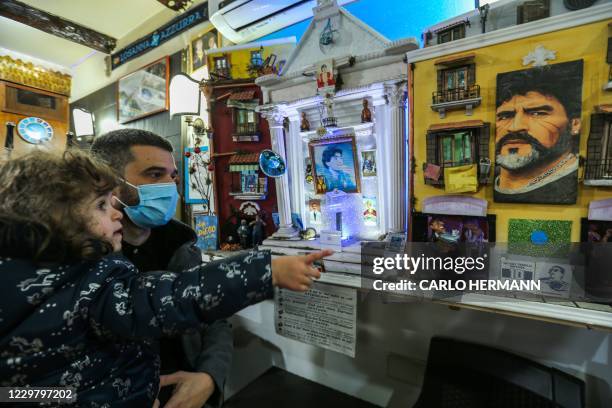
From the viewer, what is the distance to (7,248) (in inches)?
24.2

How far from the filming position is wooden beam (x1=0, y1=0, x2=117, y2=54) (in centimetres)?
237

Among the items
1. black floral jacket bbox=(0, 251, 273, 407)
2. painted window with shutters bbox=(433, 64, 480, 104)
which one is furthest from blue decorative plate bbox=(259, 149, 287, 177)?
black floral jacket bbox=(0, 251, 273, 407)

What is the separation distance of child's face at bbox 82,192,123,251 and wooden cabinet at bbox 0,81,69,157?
2.93m

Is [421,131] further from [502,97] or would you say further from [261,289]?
[261,289]

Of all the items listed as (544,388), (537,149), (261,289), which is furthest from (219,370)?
(537,149)

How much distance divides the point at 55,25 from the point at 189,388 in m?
3.27

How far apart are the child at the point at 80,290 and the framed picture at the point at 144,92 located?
207 centimetres

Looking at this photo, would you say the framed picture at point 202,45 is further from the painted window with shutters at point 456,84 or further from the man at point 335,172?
the painted window with shutters at point 456,84

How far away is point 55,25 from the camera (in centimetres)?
262

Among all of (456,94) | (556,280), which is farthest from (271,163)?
(556,280)

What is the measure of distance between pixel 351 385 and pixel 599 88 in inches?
61.2

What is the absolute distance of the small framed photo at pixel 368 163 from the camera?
1370 mm

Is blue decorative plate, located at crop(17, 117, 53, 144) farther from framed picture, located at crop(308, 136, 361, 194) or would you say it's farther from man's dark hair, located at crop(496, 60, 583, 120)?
man's dark hair, located at crop(496, 60, 583, 120)

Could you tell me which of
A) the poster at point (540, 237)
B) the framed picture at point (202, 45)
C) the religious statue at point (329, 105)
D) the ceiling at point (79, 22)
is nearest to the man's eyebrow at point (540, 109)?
the poster at point (540, 237)
